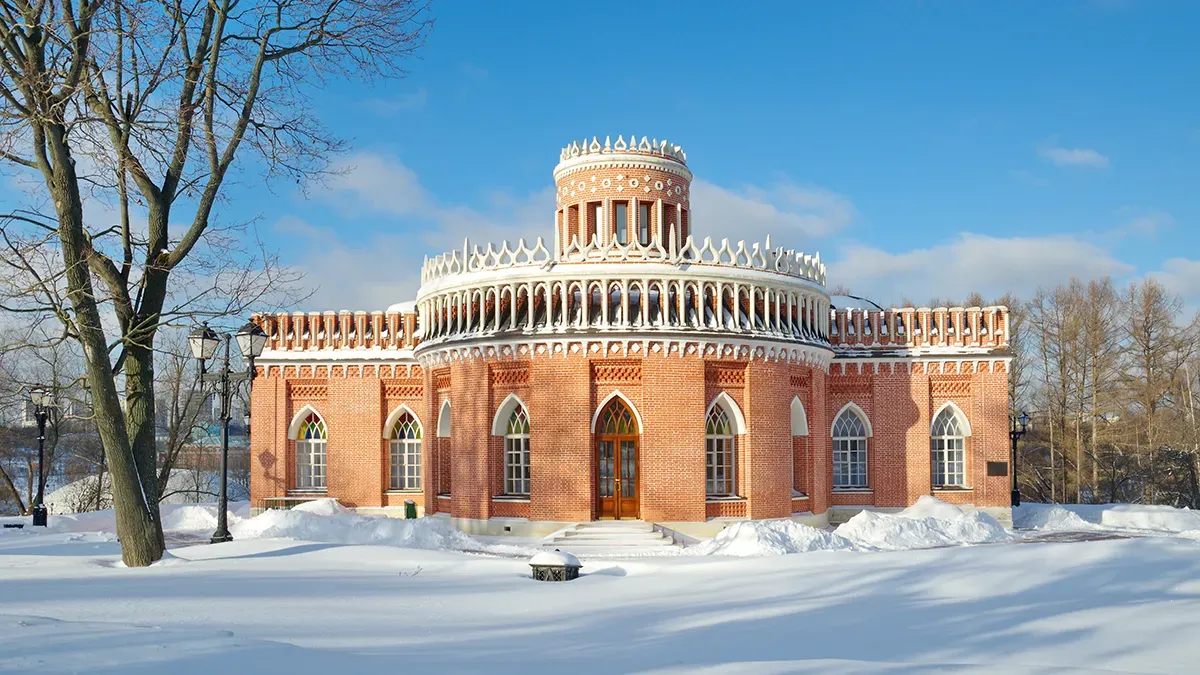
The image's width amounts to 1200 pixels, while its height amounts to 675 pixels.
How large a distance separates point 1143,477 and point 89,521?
34743 millimetres

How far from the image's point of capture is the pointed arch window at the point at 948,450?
2675 cm

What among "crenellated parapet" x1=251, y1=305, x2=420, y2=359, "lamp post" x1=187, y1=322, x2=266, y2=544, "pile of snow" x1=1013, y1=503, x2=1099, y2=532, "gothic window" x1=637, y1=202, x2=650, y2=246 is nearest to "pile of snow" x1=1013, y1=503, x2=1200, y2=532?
"pile of snow" x1=1013, y1=503, x2=1099, y2=532

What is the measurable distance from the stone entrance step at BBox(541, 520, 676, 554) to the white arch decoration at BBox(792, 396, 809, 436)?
17.6ft

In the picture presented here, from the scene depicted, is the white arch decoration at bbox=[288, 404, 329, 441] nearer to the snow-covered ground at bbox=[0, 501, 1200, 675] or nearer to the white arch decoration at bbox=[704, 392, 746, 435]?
the white arch decoration at bbox=[704, 392, 746, 435]

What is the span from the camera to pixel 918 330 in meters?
26.9

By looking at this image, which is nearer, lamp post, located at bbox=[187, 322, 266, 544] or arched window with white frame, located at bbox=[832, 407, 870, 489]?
lamp post, located at bbox=[187, 322, 266, 544]

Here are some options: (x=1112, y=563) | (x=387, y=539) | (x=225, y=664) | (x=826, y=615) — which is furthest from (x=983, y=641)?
(x=387, y=539)

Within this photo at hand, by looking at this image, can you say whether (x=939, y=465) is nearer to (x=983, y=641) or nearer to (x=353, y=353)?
(x=353, y=353)

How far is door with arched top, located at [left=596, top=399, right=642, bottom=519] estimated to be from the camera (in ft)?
71.3

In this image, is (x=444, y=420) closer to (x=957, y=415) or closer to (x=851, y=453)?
(x=851, y=453)

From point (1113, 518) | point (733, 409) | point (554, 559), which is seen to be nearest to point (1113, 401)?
point (1113, 518)

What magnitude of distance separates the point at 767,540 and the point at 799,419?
6417 mm

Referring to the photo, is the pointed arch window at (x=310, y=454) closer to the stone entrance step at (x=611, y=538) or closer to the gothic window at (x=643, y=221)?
the stone entrance step at (x=611, y=538)

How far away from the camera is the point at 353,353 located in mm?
28281
